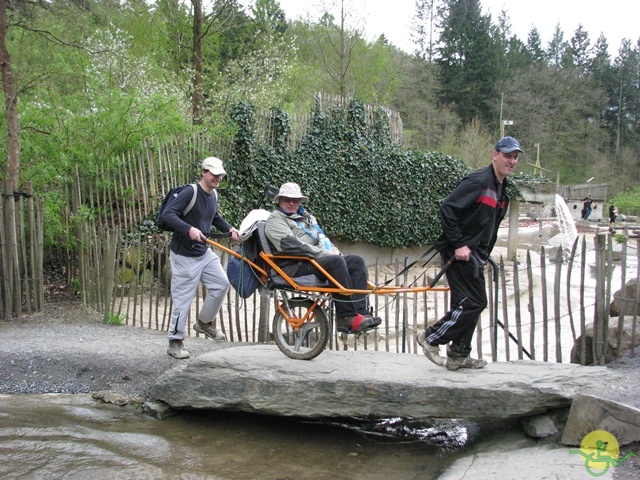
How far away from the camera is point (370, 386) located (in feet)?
15.0

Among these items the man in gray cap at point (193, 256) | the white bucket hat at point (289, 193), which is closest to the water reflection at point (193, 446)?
the man in gray cap at point (193, 256)

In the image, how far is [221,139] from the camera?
12148 mm

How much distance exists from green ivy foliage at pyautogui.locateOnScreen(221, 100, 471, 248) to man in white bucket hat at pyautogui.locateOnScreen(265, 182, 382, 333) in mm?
7137

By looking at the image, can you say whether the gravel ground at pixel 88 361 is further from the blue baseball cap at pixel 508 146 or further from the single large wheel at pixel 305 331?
the blue baseball cap at pixel 508 146

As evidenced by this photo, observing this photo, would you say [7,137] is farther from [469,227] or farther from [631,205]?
[631,205]

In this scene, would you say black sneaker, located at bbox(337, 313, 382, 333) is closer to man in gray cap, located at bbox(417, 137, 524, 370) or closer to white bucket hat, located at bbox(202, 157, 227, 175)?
man in gray cap, located at bbox(417, 137, 524, 370)

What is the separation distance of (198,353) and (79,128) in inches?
207

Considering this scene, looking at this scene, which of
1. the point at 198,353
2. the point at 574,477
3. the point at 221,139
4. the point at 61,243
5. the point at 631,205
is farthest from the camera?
the point at 631,205

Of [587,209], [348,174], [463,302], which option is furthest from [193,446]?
[587,209]

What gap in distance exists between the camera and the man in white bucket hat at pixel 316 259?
475 centimetres

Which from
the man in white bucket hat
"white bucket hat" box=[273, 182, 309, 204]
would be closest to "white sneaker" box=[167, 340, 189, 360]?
the man in white bucket hat

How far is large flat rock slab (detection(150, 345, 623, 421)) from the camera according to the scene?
4324 millimetres

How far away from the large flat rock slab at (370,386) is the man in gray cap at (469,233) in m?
0.41

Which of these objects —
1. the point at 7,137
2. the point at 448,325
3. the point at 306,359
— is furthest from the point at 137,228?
the point at 448,325
